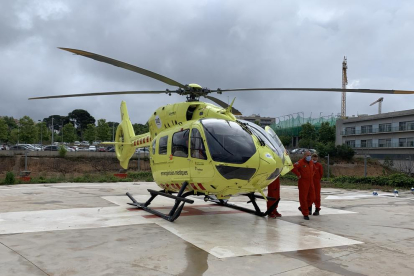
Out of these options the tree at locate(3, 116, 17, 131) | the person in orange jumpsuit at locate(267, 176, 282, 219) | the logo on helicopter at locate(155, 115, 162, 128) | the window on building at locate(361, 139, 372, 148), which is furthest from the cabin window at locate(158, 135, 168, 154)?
the tree at locate(3, 116, 17, 131)

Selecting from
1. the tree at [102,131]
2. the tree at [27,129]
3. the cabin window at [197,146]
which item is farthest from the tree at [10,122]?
the cabin window at [197,146]

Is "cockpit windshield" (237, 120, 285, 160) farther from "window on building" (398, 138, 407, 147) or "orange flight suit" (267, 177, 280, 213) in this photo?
"window on building" (398, 138, 407, 147)

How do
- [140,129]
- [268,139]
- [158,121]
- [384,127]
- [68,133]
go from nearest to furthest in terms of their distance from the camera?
[268,139] → [158,121] → [384,127] → [68,133] → [140,129]

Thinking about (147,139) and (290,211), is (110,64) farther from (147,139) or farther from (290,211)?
(290,211)

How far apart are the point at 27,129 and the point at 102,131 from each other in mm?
15164

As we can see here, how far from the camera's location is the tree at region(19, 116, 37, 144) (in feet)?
203

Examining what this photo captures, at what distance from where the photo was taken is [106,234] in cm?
716

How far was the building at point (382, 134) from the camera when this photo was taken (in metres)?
52.2

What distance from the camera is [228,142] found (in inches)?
301

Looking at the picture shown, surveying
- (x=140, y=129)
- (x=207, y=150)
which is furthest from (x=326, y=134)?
(x=207, y=150)

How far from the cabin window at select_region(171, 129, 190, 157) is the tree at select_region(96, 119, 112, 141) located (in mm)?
67372

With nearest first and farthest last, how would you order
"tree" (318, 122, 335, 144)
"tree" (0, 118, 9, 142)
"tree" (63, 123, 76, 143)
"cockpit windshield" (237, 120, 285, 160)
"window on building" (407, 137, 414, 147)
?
"cockpit windshield" (237, 120, 285, 160) < "window on building" (407, 137, 414, 147) < "tree" (0, 118, 9, 142) < "tree" (318, 122, 335, 144) < "tree" (63, 123, 76, 143)

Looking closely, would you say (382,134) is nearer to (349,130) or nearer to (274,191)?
(349,130)

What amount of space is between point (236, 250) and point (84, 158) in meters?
41.1
